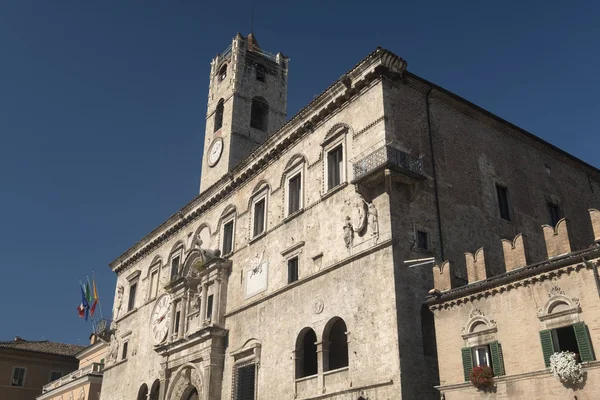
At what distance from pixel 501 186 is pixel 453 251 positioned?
428 cm

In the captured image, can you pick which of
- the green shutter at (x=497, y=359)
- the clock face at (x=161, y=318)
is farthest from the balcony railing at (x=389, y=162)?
the clock face at (x=161, y=318)

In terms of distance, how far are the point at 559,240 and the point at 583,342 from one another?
253 centimetres

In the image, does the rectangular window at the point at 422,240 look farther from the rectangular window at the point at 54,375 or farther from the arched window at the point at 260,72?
the rectangular window at the point at 54,375

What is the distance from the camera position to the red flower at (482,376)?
13617mm

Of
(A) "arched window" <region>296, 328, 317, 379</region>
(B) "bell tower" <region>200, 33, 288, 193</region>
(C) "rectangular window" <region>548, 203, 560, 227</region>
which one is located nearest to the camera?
(A) "arched window" <region>296, 328, 317, 379</region>

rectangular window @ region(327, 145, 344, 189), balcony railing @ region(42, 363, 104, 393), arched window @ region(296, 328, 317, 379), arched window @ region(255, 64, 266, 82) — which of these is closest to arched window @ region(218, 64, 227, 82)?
arched window @ region(255, 64, 266, 82)

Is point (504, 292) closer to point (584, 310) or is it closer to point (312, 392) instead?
point (584, 310)

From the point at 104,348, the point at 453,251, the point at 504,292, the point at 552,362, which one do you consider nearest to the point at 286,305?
the point at 453,251

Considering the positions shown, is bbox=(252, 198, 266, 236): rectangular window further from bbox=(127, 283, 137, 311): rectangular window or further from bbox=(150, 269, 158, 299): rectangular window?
bbox=(127, 283, 137, 311): rectangular window

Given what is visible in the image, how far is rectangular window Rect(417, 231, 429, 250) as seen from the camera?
17578 mm

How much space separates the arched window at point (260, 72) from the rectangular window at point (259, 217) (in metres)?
12.5

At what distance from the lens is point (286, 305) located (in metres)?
20.3

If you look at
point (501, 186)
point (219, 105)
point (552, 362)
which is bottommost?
point (552, 362)

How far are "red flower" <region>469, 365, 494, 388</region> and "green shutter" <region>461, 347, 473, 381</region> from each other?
25cm
